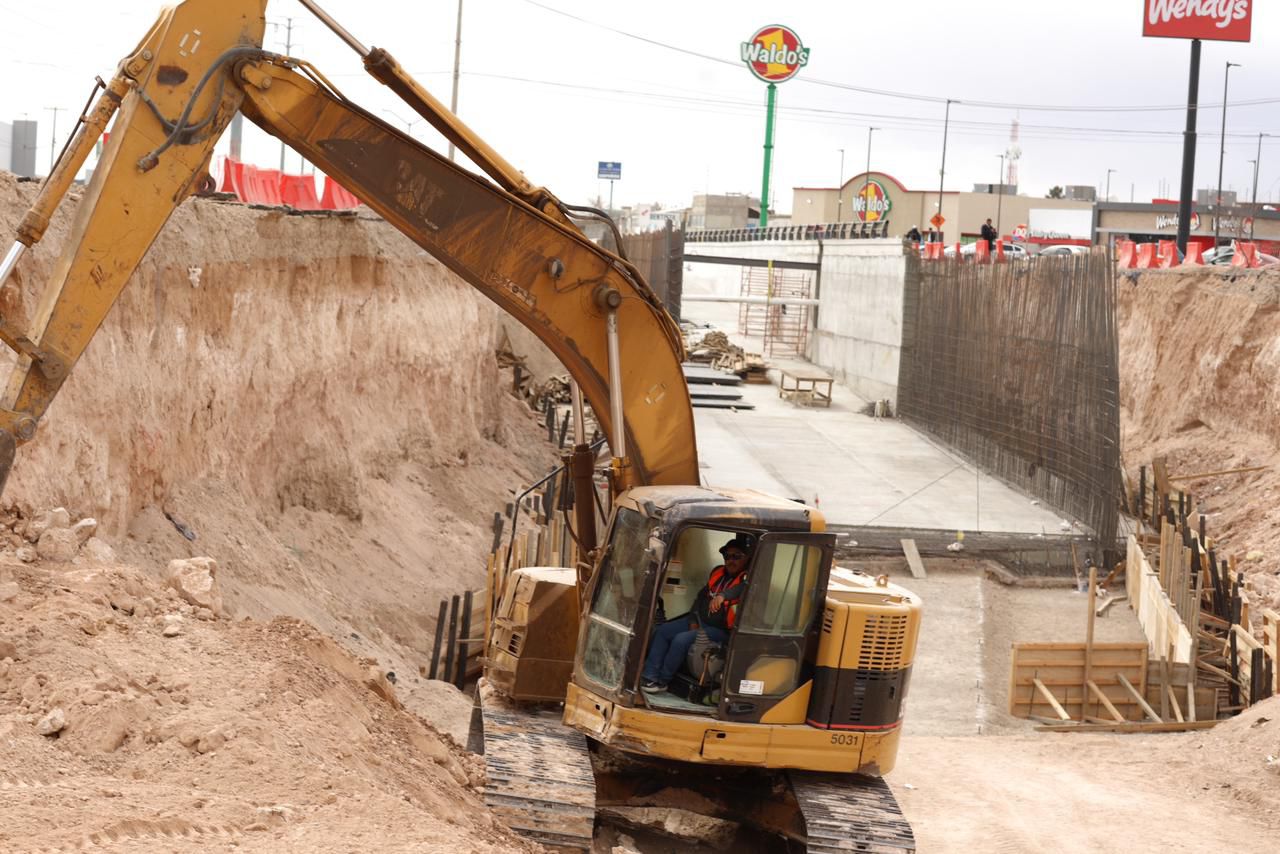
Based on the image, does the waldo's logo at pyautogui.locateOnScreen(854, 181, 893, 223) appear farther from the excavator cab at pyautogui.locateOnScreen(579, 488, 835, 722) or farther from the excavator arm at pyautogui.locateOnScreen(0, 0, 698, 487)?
the excavator cab at pyautogui.locateOnScreen(579, 488, 835, 722)

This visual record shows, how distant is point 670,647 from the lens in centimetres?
971

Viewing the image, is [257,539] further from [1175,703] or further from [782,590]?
[1175,703]

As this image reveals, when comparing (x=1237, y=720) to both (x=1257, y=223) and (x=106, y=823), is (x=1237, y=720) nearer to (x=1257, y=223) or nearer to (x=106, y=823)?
(x=106, y=823)

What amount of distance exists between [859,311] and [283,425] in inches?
1235

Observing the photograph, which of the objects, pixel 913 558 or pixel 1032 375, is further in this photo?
pixel 1032 375

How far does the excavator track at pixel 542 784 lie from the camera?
894cm

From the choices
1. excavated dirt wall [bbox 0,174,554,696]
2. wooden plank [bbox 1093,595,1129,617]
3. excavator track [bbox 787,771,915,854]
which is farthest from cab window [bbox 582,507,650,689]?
wooden plank [bbox 1093,595,1129,617]

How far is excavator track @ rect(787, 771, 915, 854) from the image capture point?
942 centimetres

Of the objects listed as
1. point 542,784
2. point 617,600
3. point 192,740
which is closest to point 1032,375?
point 617,600

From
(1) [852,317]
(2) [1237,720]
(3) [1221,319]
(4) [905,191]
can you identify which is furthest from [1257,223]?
(2) [1237,720]

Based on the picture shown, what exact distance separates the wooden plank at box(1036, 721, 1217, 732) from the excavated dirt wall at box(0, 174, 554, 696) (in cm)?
776

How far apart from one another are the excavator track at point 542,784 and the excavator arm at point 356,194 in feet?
5.92

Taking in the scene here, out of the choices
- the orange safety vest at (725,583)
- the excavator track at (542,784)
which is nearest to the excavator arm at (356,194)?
the orange safety vest at (725,583)

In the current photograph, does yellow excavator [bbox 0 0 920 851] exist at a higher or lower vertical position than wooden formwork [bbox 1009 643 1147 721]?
higher
